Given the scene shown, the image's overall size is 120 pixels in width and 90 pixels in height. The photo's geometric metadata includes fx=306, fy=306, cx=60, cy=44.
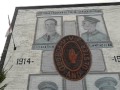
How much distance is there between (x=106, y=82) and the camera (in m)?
25.4

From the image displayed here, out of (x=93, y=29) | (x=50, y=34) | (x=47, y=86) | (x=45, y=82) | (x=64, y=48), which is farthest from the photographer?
(x=93, y=29)

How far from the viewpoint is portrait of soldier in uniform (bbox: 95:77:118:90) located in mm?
24944

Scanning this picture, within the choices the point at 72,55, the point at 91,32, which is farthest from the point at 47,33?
the point at 72,55

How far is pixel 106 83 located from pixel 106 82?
3.9 inches

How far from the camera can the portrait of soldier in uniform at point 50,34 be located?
2992 cm

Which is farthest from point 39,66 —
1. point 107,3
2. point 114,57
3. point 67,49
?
point 107,3

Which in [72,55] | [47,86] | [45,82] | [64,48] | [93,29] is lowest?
[47,86]

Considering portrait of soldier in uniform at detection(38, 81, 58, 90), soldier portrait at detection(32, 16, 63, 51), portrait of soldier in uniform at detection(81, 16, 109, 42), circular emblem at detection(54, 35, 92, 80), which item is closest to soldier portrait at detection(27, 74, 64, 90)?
portrait of soldier in uniform at detection(38, 81, 58, 90)

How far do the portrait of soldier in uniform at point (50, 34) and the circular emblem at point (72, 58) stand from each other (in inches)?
233

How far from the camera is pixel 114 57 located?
1096 inches

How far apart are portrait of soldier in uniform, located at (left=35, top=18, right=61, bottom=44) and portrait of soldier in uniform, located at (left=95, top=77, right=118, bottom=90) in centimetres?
663

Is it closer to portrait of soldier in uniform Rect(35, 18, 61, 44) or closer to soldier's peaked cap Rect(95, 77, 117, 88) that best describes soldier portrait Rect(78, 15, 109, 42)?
portrait of soldier in uniform Rect(35, 18, 61, 44)

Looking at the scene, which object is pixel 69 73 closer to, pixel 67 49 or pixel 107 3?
pixel 67 49

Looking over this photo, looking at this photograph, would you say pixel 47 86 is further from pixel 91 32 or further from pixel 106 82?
pixel 91 32
